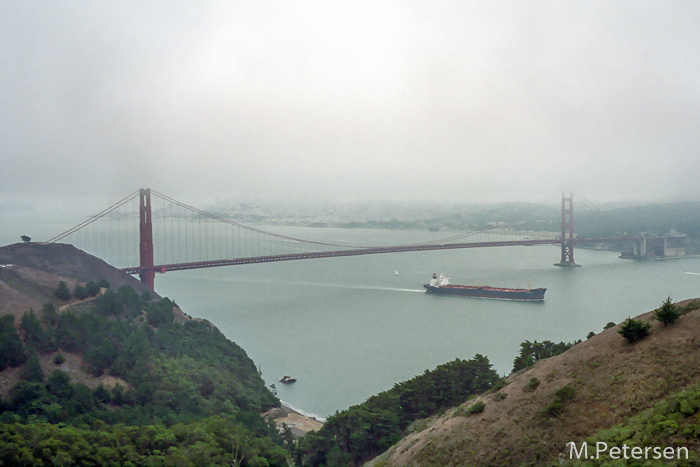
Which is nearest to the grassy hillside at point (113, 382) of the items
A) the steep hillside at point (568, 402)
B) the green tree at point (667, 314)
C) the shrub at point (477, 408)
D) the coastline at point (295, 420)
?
the coastline at point (295, 420)

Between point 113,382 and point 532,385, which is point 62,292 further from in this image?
point 532,385

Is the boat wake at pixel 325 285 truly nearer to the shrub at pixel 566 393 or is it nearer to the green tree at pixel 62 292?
the green tree at pixel 62 292

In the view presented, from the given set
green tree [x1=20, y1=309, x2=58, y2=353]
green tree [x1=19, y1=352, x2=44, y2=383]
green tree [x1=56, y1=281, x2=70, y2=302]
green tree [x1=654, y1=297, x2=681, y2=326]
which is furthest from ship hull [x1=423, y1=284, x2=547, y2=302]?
green tree [x1=19, y1=352, x2=44, y2=383]

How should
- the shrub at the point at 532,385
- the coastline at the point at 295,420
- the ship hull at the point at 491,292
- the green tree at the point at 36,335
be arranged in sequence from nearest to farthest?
1. the shrub at the point at 532,385
2. the green tree at the point at 36,335
3. the coastline at the point at 295,420
4. the ship hull at the point at 491,292

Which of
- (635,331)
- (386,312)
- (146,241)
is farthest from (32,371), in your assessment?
(386,312)

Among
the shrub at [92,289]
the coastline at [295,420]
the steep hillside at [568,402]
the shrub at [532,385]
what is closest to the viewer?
the steep hillside at [568,402]

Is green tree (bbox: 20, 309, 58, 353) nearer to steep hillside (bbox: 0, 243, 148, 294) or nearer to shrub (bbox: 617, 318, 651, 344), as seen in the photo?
steep hillside (bbox: 0, 243, 148, 294)
